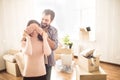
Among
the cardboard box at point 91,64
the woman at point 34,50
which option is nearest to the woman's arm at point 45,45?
the woman at point 34,50

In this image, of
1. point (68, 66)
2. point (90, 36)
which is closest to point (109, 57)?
point (90, 36)

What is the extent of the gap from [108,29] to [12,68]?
270 cm

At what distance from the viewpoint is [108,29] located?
460 centimetres

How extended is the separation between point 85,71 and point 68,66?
4.31ft

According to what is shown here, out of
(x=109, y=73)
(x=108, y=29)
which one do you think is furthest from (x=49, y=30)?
(x=108, y=29)

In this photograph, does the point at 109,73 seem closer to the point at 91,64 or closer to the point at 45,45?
the point at 91,64

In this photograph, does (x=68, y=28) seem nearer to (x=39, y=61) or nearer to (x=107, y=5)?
(x=107, y=5)

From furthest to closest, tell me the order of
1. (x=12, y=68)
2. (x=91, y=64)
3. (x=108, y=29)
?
(x=108, y=29), (x=12, y=68), (x=91, y=64)

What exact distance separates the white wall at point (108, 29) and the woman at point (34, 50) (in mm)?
3420

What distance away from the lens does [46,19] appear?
4.86ft

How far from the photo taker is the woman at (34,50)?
1392mm

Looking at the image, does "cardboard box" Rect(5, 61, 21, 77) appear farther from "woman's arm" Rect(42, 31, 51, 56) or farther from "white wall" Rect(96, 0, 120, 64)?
"woman's arm" Rect(42, 31, 51, 56)

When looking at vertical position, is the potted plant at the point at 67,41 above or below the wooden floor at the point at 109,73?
above

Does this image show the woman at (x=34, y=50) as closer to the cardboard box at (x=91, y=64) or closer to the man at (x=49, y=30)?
the man at (x=49, y=30)
